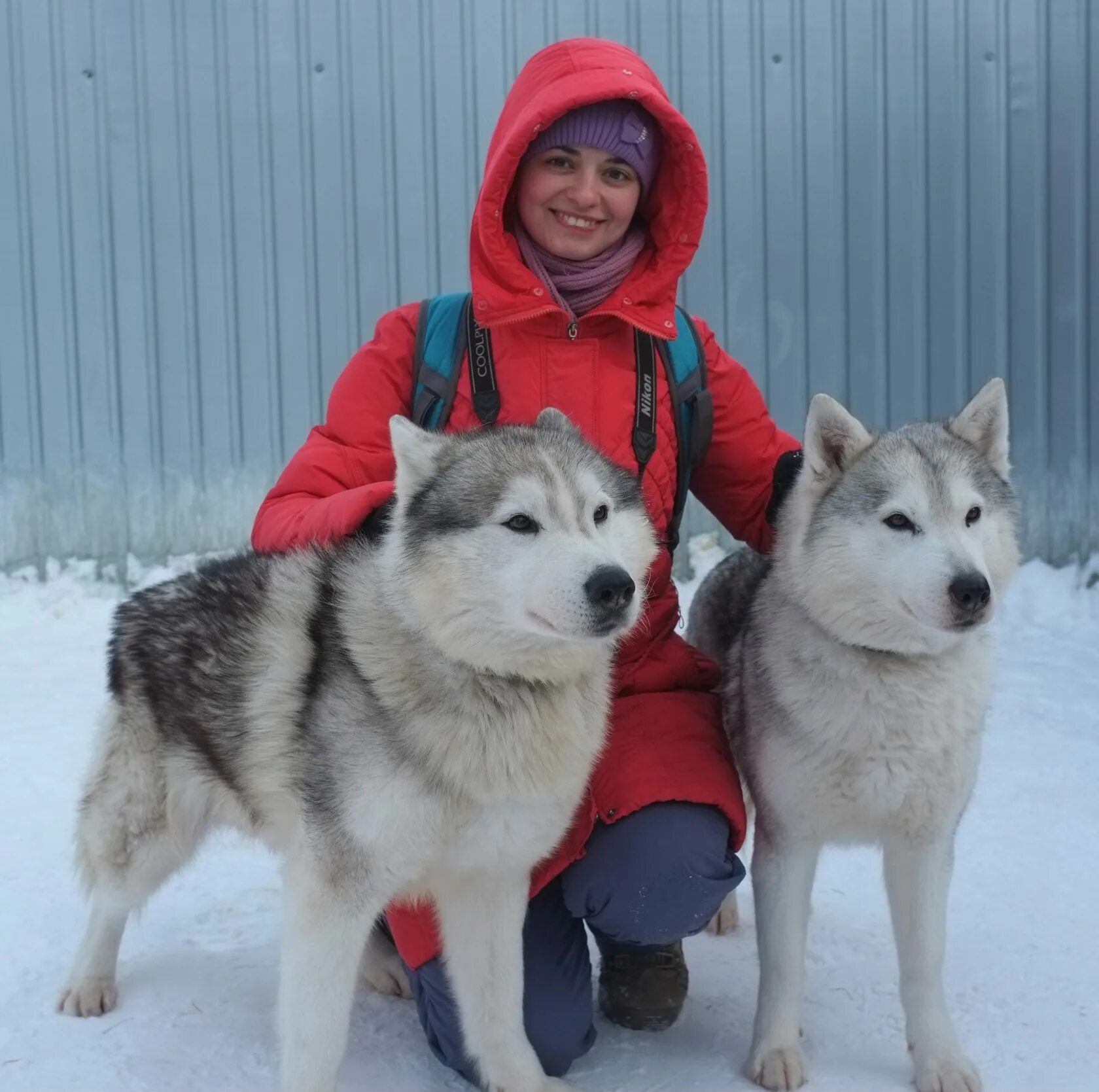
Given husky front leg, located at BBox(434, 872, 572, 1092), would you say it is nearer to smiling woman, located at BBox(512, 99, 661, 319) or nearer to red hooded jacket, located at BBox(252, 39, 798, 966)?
red hooded jacket, located at BBox(252, 39, 798, 966)

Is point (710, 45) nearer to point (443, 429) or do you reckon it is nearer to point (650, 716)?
point (443, 429)

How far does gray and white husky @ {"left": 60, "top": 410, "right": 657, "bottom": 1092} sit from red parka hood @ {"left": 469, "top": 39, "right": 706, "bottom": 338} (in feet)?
1.52

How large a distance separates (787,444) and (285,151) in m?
3.55

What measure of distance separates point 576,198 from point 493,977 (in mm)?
1584

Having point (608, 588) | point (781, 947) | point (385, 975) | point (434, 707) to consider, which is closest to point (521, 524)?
point (608, 588)

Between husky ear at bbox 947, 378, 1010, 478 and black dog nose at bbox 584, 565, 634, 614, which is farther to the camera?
husky ear at bbox 947, 378, 1010, 478

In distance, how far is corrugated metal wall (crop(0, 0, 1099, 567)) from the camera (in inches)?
204

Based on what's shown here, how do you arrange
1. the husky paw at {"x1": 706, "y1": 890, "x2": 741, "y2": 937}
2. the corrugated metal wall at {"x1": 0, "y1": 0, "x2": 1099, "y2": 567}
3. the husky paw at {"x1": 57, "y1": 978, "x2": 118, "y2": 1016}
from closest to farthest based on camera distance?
the husky paw at {"x1": 57, "y1": 978, "x2": 118, "y2": 1016} < the husky paw at {"x1": 706, "y1": 890, "x2": 741, "y2": 937} < the corrugated metal wall at {"x1": 0, "y1": 0, "x2": 1099, "y2": 567}

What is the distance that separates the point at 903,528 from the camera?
6.80ft

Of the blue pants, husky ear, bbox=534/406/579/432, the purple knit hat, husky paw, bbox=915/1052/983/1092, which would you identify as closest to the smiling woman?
the purple knit hat

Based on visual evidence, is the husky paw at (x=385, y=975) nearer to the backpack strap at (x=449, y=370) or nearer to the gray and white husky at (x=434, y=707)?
the gray and white husky at (x=434, y=707)

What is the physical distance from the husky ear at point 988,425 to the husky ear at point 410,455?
1.07 meters

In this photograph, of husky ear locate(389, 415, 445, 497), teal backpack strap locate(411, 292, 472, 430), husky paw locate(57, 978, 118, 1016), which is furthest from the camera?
teal backpack strap locate(411, 292, 472, 430)

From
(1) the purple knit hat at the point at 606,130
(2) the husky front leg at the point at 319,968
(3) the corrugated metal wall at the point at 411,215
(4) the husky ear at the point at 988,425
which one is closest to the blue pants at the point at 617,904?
(2) the husky front leg at the point at 319,968
